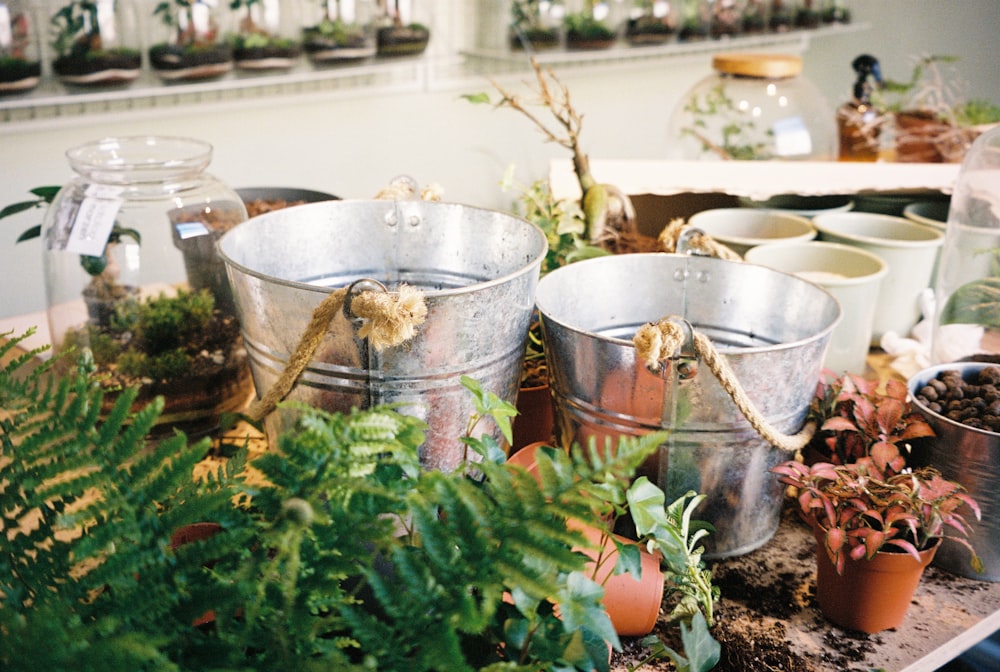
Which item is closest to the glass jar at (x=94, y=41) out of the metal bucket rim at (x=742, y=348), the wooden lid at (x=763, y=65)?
the wooden lid at (x=763, y=65)

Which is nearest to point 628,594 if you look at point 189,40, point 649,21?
point 189,40

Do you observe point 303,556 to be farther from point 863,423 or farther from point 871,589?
point 863,423

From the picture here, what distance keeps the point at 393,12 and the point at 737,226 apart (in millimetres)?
1667

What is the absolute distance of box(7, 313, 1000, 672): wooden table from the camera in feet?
2.63

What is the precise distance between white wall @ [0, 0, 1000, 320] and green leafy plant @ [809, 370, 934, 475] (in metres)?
1.36

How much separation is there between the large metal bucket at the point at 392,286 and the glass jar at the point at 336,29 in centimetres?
177

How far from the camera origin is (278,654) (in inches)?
19.1

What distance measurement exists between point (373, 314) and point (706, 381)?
0.33 metres

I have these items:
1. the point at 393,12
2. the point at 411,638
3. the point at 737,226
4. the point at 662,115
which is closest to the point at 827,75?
the point at 662,115

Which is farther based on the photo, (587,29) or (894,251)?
(587,29)

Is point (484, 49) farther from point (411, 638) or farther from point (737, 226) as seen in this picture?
point (411, 638)

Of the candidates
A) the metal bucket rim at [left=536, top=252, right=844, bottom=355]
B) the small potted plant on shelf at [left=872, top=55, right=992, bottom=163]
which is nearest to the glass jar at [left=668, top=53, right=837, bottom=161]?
the small potted plant on shelf at [left=872, top=55, right=992, bottom=163]

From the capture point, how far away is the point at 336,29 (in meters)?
2.63

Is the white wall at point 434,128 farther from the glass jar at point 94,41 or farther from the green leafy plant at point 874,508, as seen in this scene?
the green leafy plant at point 874,508
